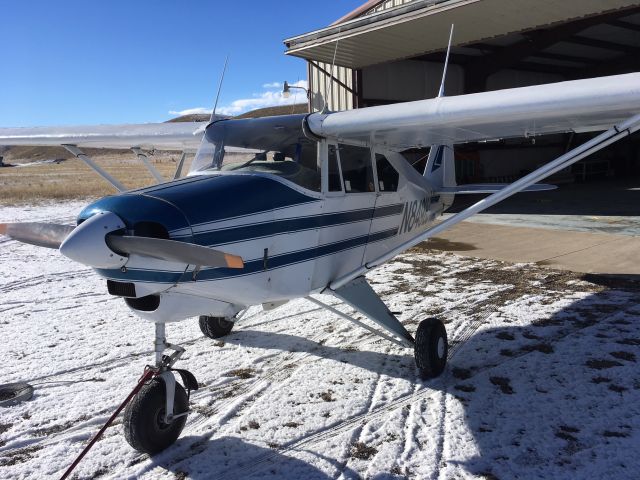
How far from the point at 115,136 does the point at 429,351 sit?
14.8 feet

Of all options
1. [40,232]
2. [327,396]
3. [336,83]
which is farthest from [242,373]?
[336,83]

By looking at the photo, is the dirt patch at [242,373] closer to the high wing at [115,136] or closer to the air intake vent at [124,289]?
the air intake vent at [124,289]

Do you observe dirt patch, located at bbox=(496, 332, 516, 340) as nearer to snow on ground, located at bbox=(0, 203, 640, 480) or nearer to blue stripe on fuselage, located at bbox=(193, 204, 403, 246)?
snow on ground, located at bbox=(0, 203, 640, 480)

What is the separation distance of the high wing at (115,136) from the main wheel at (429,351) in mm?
3231

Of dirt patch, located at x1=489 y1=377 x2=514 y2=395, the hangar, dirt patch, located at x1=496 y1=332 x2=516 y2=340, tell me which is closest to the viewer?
dirt patch, located at x1=489 y1=377 x2=514 y2=395

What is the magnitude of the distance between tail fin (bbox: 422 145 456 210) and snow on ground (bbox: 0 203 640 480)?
1.42 meters

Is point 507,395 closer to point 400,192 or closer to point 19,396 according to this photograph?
point 400,192

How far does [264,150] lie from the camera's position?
412cm

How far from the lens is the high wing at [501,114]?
11.0 ft

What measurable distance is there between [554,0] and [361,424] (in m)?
11.9

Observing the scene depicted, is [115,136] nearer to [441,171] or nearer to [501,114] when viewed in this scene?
[441,171]

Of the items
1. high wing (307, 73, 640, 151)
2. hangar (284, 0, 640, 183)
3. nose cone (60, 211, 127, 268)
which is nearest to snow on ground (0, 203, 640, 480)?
nose cone (60, 211, 127, 268)

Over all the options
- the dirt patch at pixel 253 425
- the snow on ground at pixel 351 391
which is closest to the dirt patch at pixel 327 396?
the snow on ground at pixel 351 391

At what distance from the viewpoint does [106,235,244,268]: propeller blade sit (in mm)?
2691
